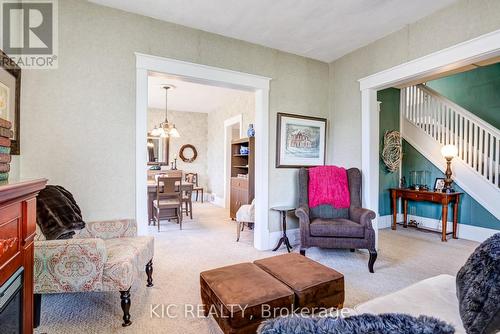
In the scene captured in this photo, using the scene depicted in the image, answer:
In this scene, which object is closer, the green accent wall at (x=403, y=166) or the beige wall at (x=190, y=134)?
the green accent wall at (x=403, y=166)

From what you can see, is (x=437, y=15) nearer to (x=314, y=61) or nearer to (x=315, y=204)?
(x=314, y=61)

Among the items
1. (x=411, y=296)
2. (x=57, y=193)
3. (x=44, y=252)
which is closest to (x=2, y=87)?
(x=57, y=193)

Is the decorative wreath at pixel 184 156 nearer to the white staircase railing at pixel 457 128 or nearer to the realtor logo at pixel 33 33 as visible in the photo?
the realtor logo at pixel 33 33

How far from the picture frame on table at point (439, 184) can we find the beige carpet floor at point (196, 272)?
75cm

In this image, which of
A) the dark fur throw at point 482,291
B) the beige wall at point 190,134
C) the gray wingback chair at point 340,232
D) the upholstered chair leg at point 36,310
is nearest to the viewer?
the dark fur throw at point 482,291

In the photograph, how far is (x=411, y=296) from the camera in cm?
134

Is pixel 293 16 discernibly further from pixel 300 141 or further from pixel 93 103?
pixel 93 103

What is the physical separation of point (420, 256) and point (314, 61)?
3015mm

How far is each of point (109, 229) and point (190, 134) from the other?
227 inches

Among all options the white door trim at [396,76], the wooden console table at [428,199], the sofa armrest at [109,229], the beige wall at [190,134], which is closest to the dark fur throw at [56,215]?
the sofa armrest at [109,229]

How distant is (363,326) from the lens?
580 mm

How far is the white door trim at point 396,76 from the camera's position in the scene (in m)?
2.38

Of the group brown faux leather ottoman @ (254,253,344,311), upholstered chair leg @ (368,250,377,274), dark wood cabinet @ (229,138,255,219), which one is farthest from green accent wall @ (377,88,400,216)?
brown faux leather ottoman @ (254,253,344,311)

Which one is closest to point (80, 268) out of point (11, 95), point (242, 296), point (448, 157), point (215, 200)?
point (242, 296)
